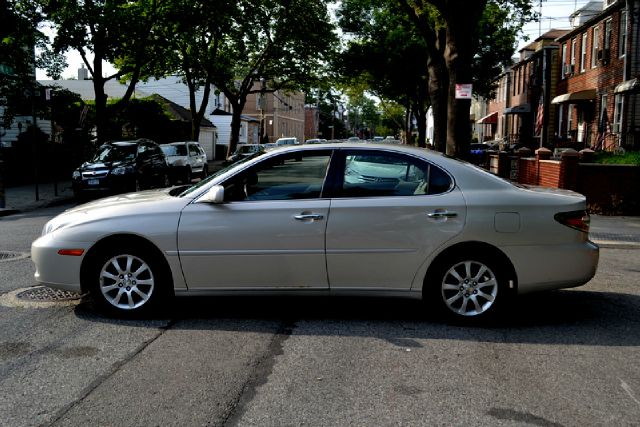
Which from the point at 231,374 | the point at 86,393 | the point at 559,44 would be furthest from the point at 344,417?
the point at 559,44

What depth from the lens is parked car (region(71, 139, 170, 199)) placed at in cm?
1758

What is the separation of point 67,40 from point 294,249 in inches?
744

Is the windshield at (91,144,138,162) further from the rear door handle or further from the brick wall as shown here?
the rear door handle

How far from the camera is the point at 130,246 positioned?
571cm

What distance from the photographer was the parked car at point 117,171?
57.7 feet

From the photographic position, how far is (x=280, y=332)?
5449 millimetres

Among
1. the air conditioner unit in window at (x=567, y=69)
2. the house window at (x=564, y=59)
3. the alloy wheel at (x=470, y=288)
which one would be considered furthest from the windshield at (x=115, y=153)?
the house window at (x=564, y=59)

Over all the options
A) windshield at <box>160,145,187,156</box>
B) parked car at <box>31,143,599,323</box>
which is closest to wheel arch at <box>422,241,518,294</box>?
parked car at <box>31,143,599,323</box>

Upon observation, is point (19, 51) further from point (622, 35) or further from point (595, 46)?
point (595, 46)

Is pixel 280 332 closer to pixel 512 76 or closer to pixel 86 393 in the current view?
pixel 86 393

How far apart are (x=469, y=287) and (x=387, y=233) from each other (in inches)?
34.0

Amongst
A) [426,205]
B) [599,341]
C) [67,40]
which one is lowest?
[599,341]

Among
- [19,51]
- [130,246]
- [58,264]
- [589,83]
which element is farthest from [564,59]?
[58,264]

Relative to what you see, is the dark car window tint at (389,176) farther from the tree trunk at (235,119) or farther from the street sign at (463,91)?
the tree trunk at (235,119)
